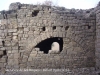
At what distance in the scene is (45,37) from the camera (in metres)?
6.54

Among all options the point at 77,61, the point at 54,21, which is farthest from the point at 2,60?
the point at 77,61

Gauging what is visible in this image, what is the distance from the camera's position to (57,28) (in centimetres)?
661

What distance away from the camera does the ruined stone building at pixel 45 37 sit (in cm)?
654

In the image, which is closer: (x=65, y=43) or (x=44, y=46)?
(x=65, y=43)

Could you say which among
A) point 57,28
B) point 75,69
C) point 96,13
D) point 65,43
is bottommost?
point 75,69

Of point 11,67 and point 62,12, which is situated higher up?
point 62,12

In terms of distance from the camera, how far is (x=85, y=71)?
6203 mm

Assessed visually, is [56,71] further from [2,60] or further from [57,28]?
[2,60]

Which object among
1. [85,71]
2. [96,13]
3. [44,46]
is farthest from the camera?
[44,46]

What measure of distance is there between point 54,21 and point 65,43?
108 centimetres

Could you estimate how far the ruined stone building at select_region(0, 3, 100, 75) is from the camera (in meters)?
6.54

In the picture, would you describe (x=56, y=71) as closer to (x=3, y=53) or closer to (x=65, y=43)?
(x=65, y=43)

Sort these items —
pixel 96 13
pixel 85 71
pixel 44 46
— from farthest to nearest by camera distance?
1. pixel 44 46
2. pixel 96 13
3. pixel 85 71

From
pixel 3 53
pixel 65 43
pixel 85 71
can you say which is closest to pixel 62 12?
pixel 65 43
